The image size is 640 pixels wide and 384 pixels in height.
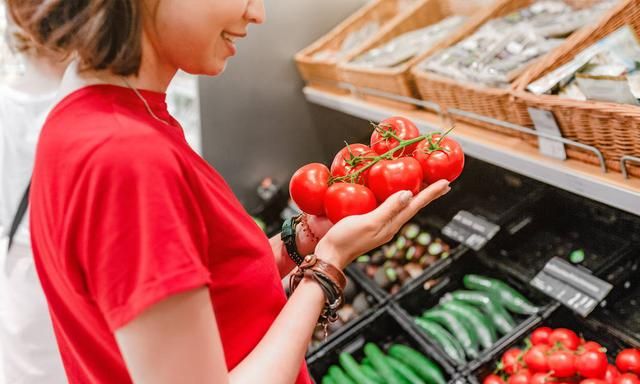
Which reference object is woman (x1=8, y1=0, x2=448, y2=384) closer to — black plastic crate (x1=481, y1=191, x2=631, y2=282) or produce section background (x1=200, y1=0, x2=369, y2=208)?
black plastic crate (x1=481, y1=191, x2=631, y2=282)

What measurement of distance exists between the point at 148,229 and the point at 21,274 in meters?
1.36

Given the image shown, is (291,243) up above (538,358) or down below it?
above

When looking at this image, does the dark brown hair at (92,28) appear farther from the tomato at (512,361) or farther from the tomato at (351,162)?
the tomato at (512,361)

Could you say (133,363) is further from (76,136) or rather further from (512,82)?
(512,82)

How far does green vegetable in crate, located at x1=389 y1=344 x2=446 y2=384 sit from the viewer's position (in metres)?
2.06

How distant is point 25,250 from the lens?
1.80 metres

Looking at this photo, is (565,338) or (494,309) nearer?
(565,338)

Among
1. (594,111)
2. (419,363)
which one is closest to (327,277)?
(594,111)

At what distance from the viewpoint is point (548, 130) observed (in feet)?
5.49

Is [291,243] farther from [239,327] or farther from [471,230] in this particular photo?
[471,230]

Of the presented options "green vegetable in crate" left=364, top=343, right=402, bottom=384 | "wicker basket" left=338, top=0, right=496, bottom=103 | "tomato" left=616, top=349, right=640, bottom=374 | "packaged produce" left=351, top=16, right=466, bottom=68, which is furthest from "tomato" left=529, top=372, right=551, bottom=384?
"packaged produce" left=351, top=16, right=466, bottom=68

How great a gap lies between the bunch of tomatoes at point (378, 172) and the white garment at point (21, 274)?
2.77ft

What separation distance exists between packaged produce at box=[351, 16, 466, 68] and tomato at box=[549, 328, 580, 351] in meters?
1.24

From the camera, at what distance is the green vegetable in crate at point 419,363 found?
206 centimetres
